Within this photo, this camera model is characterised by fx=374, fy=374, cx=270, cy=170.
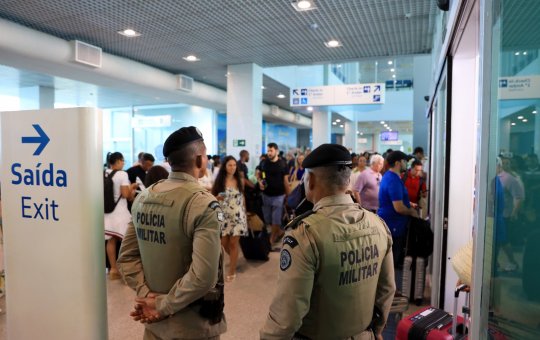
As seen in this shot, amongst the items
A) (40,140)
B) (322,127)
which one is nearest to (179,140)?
(40,140)

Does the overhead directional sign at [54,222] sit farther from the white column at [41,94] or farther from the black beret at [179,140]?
the white column at [41,94]

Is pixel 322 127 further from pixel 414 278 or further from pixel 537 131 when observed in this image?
pixel 537 131

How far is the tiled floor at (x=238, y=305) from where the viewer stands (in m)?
3.10

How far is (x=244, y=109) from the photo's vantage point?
8.18m

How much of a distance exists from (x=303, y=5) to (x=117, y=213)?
11.6ft

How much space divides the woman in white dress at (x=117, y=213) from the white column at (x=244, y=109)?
3.87 meters

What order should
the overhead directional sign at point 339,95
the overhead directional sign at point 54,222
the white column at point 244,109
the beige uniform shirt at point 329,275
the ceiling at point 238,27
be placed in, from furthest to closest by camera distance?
the overhead directional sign at point 339,95
the white column at point 244,109
the ceiling at point 238,27
the overhead directional sign at point 54,222
the beige uniform shirt at point 329,275

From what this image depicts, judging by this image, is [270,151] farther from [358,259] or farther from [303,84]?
[303,84]

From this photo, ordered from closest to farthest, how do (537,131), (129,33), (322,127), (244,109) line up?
(537,131) → (129,33) → (244,109) → (322,127)

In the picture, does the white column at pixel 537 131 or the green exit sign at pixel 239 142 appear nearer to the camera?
the white column at pixel 537 131

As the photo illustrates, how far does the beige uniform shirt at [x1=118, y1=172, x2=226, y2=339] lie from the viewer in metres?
1.51

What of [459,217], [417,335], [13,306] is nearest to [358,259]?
[417,335]

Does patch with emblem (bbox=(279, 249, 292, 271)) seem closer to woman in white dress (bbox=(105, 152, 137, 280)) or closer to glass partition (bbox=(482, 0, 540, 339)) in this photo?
glass partition (bbox=(482, 0, 540, 339))

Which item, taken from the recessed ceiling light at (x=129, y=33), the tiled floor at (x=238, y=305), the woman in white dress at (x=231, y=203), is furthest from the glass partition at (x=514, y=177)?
the recessed ceiling light at (x=129, y=33)
